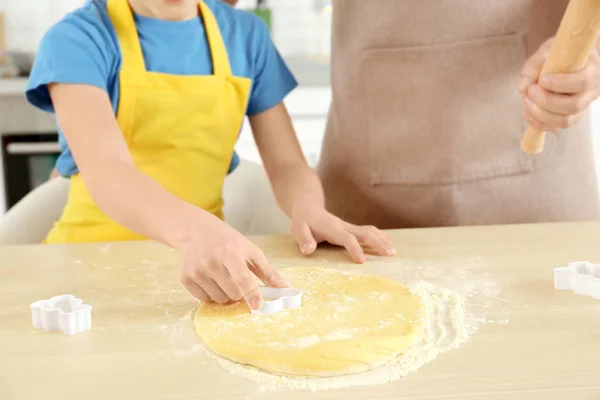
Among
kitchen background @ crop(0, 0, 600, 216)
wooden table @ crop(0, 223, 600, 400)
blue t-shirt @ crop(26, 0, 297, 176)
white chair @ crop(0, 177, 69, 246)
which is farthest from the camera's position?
kitchen background @ crop(0, 0, 600, 216)

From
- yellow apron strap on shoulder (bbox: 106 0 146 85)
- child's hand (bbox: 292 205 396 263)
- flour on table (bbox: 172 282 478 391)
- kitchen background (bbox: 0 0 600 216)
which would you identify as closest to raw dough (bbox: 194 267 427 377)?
flour on table (bbox: 172 282 478 391)

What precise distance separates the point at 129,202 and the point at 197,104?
29 cm

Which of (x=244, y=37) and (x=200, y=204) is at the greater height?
(x=244, y=37)

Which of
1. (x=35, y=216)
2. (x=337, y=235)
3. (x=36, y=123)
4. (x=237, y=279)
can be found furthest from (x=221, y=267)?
(x=36, y=123)

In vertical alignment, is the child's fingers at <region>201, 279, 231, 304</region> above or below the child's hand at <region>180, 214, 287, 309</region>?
below

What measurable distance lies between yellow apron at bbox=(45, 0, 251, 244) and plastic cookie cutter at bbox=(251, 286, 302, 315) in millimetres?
431

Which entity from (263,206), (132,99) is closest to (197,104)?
(132,99)

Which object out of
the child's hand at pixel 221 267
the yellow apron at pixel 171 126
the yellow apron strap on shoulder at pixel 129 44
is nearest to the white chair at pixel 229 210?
the yellow apron at pixel 171 126

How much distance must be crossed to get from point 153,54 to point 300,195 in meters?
0.31

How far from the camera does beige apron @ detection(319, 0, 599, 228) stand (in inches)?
43.3

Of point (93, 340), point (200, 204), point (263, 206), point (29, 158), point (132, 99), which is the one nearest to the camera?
point (93, 340)

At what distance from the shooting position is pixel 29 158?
7.89ft

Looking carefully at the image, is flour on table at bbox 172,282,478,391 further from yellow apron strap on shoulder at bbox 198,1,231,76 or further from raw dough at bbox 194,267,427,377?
yellow apron strap on shoulder at bbox 198,1,231,76

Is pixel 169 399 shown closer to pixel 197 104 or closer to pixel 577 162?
pixel 197 104
